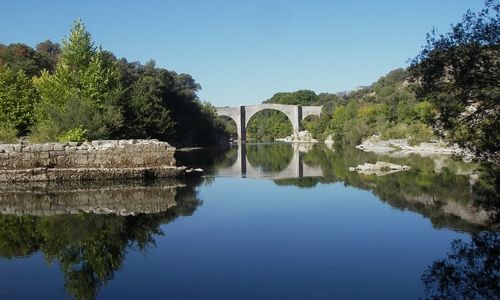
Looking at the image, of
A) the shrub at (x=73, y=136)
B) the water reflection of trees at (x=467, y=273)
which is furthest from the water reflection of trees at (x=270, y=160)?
the water reflection of trees at (x=467, y=273)

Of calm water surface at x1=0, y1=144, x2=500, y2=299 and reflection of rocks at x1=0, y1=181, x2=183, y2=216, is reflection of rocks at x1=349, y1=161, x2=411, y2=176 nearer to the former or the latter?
calm water surface at x1=0, y1=144, x2=500, y2=299

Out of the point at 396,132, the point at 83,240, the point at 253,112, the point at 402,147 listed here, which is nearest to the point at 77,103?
the point at 83,240

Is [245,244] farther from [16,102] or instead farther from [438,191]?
[16,102]

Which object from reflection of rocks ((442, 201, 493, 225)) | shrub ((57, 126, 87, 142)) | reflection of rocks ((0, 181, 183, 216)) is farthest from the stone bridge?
reflection of rocks ((442, 201, 493, 225))

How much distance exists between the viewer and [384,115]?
5881cm

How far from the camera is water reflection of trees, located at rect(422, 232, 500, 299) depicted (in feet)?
21.7

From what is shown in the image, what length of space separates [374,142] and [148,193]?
40.5 meters

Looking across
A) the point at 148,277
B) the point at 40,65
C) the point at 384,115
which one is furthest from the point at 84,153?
the point at 384,115

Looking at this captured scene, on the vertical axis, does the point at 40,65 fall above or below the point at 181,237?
above

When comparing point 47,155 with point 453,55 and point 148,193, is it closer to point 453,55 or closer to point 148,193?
point 148,193

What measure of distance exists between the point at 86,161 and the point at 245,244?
1186cm

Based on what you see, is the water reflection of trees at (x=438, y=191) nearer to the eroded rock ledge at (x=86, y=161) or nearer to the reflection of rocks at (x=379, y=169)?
the reflection of rocks at (x=379, y=169)

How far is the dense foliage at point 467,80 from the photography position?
9.40 meters

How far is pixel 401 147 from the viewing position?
46406 millimetres
